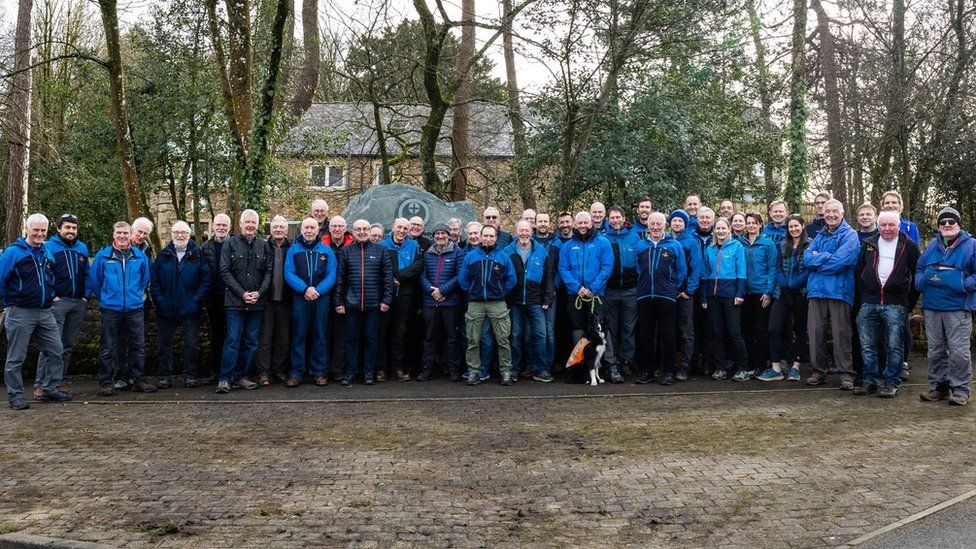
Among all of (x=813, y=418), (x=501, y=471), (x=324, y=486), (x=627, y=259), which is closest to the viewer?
(x=324, y=486)

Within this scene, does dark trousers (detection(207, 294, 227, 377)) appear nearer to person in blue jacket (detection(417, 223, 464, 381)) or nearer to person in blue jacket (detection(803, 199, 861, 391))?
person in blue jacket (detection(417, 223, 464, 381))

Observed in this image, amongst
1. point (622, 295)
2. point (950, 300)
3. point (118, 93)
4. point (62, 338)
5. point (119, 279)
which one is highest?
point (118, 93)

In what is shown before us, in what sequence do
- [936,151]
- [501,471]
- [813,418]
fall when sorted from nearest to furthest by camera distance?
[501,471]
[813,418]
[936,151]

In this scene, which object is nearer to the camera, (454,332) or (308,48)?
(454,332)

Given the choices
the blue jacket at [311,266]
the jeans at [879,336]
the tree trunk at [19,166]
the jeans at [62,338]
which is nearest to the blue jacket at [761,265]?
the jeans at [879,336]

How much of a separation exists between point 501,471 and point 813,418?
354cm

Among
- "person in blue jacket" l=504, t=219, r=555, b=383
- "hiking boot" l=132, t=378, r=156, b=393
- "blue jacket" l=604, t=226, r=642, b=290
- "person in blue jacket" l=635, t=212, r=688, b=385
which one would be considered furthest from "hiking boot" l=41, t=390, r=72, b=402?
"person in blue jacket" l=635, t=212, r=688, b=385

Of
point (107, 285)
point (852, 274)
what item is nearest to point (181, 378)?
point (107, 285)

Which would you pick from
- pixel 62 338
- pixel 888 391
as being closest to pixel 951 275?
pixel 888 391

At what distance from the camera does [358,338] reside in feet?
35.1

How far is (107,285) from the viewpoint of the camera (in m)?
9.99

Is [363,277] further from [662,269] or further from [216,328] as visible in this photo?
[662,269]

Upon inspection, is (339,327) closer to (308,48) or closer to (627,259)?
(627,259)

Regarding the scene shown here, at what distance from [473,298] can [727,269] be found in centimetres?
318
